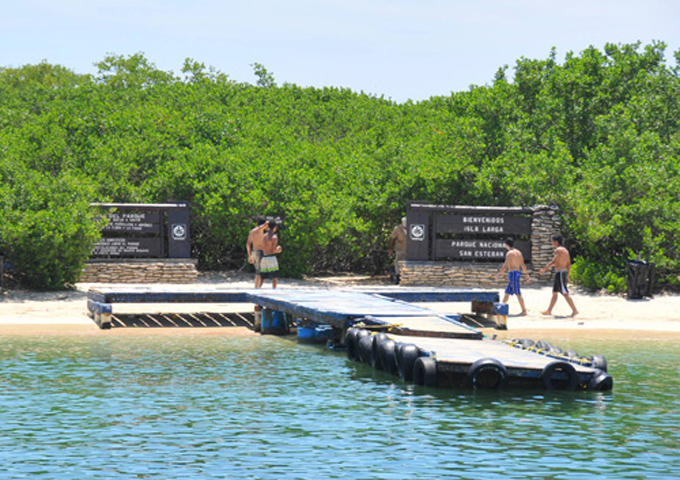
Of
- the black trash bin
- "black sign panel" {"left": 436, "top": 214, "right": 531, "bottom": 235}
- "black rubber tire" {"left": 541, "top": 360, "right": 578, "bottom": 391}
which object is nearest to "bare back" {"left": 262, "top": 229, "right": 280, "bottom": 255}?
"black sign panel" {"left": 436, "top": 214, "right": 531, "bottom": 235}

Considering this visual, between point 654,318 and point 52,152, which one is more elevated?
point 52,152

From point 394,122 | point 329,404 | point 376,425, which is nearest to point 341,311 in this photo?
point 329,404

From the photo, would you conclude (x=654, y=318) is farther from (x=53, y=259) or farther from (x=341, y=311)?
(x=53, y=259)

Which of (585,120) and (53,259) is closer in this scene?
(53,259)

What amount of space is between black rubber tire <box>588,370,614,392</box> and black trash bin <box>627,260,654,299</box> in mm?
12134

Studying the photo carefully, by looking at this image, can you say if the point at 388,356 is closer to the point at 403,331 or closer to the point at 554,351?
the point at 403,331

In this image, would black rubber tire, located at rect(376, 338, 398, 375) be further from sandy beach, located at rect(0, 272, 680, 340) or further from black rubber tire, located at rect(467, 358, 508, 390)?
sandy beach, located at rect(0, 272, 680, 340)

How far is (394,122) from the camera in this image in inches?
1986

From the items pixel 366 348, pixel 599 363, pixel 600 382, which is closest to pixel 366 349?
pixel 366 348

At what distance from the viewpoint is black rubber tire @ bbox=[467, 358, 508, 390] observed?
14.4 m

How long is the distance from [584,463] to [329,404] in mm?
4025

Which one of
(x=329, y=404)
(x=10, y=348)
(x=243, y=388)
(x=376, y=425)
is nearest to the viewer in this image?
(x=376, y=425)

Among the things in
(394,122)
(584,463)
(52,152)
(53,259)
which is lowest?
(584,463)

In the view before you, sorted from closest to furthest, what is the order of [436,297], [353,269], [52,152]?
[436,297] → [52,152] → [353,269]
